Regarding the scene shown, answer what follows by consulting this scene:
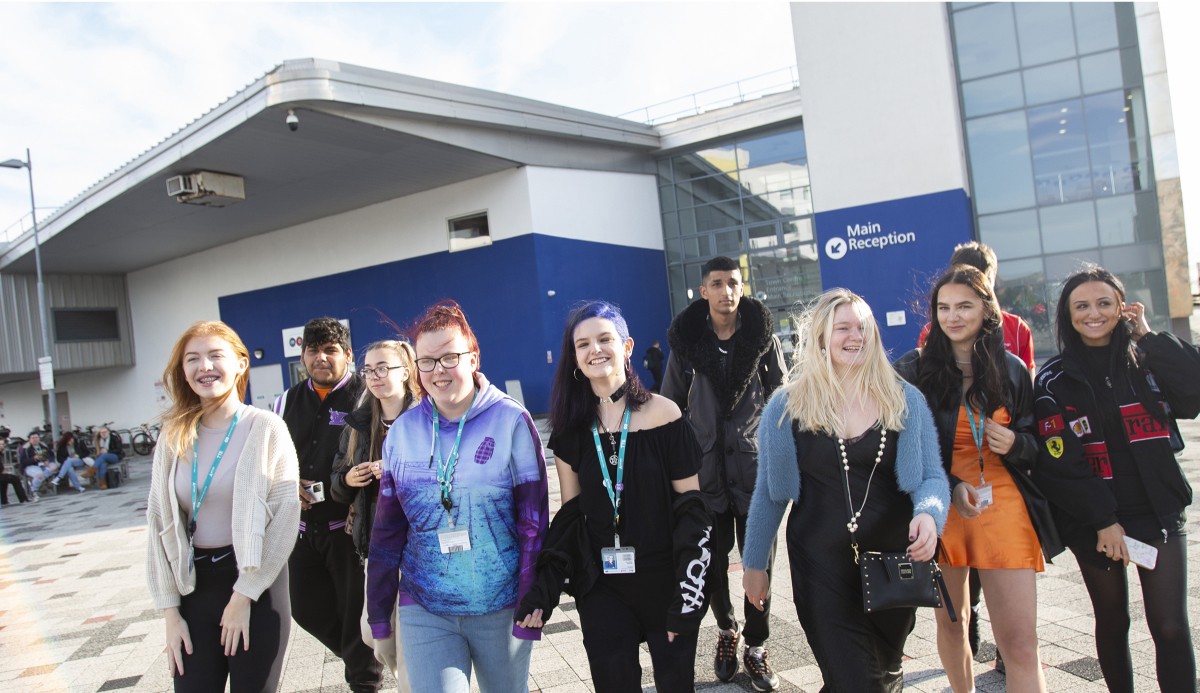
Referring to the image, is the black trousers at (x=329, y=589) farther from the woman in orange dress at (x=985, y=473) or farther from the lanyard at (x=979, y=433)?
the lanyard at (x=979, y=433)

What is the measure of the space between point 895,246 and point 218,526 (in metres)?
14.7

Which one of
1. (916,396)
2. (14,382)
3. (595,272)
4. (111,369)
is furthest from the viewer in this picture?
(14,382)

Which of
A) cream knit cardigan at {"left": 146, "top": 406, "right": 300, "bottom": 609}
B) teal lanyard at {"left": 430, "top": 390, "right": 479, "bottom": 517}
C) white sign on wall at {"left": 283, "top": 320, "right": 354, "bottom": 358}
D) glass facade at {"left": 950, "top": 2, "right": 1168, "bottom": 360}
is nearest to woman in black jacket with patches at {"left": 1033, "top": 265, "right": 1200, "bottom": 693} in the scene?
teal lanyard at {"left": 430, "top": 390, "right": 479, "bottom": 517}

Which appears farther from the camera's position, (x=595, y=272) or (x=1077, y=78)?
(x=595, y=272)

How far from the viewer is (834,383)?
233 centimetres

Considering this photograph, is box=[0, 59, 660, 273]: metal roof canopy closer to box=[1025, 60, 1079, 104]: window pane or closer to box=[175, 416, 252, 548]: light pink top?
box=[1025, 60, 1079, 104]: window pane

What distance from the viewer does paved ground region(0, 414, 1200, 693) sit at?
3025mm

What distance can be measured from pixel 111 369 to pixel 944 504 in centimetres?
3265

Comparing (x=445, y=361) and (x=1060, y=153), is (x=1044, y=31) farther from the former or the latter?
(x=445, y=361)

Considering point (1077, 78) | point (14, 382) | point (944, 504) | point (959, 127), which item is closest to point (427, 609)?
point (944, 504)

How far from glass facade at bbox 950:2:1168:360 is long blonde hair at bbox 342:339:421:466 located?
14252mm

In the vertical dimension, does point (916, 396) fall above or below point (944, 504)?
above

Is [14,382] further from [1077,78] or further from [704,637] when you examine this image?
[1077,78]

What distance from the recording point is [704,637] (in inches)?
143
